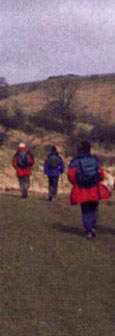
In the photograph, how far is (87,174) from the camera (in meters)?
15.3

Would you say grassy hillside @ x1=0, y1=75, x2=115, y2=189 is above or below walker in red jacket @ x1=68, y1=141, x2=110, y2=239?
below

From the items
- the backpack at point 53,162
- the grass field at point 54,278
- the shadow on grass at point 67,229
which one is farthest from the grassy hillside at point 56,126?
the grass field at point 54,278

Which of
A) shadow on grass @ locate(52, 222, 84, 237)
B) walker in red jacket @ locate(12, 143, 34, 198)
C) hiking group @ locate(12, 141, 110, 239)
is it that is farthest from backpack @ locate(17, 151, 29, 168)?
hiking group @ locate(12, 141, 110, 239)

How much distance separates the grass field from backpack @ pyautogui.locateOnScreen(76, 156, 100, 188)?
1003mm

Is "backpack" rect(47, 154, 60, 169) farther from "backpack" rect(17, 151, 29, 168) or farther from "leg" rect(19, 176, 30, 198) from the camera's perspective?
"backpack" rect(17, 151, 29, 168)

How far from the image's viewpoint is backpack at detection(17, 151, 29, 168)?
73.7 ft

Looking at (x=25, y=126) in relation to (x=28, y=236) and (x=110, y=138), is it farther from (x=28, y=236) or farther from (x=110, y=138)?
(x=28, y=236)

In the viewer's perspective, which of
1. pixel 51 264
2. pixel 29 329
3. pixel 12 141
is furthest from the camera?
pixel 12 141

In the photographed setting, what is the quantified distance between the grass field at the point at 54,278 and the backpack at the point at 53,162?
4537mm

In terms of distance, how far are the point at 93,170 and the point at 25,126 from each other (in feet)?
163

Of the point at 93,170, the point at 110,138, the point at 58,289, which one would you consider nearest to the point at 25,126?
the point at 110,138

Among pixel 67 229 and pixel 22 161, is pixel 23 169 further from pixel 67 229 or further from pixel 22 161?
pixel 67 229

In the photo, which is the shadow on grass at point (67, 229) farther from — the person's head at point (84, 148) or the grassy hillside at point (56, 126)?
the grassy hillside at point (56, 126)

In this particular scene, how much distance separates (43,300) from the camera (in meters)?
10.5
